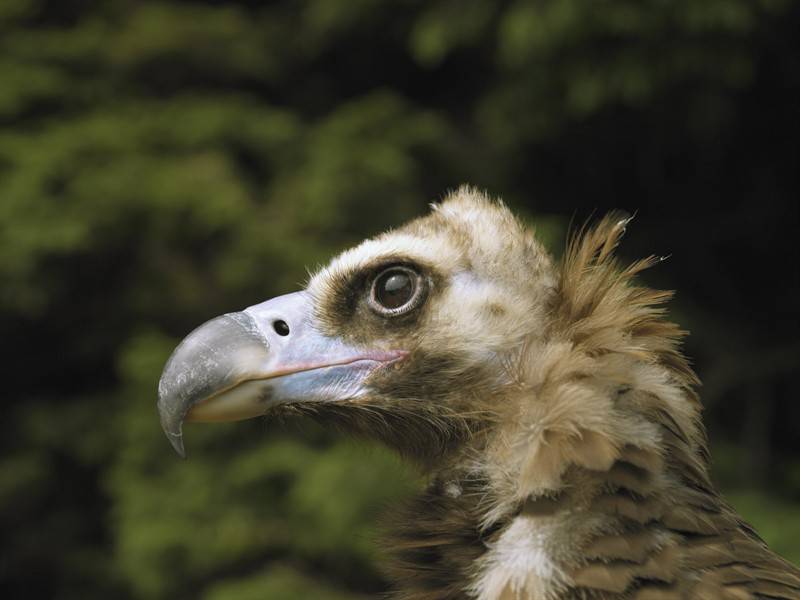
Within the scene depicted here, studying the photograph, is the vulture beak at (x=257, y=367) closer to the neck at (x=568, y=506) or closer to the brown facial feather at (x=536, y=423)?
the brown facial feather at (x=536, y=423)

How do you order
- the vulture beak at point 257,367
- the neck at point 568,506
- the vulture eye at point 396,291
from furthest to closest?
the vulture eye at point 396,291 → the vulture beak at point 257,367 → the neck at point 568,506

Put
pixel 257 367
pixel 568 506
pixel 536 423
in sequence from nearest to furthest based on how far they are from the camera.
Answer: pixel 568 506 → pixel 536 423 → pixel 257 367

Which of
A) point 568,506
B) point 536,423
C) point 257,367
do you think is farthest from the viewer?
point 257,367

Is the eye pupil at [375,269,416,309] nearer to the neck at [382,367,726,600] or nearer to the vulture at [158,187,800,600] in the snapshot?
the vulture at [158,187,800,600]

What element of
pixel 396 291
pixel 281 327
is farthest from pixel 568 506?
pixel 281 327

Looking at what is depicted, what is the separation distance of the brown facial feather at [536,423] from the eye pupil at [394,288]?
0.07 feet

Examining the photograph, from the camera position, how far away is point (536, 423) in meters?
1.40

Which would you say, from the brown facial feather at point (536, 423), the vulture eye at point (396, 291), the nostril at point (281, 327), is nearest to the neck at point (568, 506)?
the brown facial feather at point (536, 423)

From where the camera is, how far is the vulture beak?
1.48m

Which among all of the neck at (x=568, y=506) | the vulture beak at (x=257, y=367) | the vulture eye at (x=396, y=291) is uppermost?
the vulture eye at (x=396, y=291)

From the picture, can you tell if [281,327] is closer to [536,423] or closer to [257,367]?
[257,367]

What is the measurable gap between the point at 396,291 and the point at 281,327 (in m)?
0.20

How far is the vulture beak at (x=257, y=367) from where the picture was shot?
148 centimetres

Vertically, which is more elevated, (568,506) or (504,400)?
(504,400)
